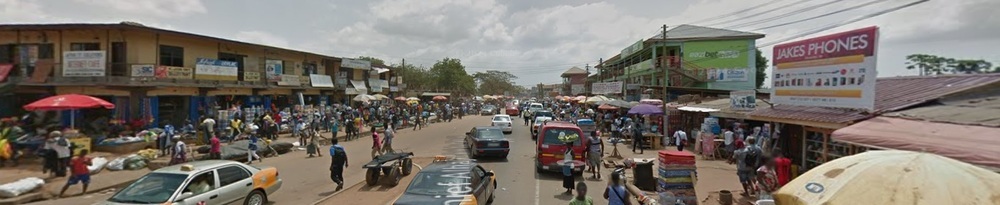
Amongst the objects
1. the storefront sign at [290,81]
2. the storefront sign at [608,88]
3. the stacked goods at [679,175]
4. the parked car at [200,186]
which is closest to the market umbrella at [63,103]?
the parked car at [200,186]

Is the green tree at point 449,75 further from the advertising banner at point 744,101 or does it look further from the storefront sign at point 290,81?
the advertising banner at point 744,101

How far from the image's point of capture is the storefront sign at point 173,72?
A: 21672 mm

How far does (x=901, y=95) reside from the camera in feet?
36.9

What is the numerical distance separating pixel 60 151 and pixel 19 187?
8.02 ft

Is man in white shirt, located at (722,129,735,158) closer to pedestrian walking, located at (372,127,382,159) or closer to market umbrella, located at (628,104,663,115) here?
market umbrella, located at (628,104,663,115)

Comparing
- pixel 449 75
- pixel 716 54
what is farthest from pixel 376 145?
pixel 449 75

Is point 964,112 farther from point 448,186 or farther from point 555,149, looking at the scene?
point 448,186

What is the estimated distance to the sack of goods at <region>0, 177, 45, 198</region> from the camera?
36.7 ft

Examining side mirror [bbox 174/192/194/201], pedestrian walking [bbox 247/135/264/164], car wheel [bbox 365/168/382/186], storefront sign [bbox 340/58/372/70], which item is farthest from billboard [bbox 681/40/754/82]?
side mirror [bbox 174/192/194/201]

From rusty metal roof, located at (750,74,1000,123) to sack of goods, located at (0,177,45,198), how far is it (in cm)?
1822

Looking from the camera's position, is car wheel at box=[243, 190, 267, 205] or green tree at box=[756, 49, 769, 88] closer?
car wheel at box=[243, 190, 267, 205]

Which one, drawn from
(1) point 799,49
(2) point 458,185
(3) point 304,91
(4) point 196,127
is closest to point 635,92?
(3) point 304,91

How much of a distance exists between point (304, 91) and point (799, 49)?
30.8 m

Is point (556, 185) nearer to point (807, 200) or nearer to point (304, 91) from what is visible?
point (807, 200)
